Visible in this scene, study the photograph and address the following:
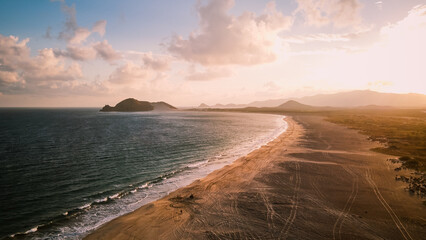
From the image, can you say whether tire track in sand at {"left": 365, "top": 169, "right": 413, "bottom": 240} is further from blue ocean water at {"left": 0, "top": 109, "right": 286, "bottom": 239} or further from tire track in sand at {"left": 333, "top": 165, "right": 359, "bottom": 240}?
blue ocean water at {"left": 0, "top": 109, "right": 286, "bottom": 239}

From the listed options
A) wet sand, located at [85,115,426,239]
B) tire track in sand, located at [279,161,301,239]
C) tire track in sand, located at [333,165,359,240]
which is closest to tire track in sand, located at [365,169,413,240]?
wet sand, located at [85,115,426,239]

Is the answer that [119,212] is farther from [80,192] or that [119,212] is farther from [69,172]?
[69,172]

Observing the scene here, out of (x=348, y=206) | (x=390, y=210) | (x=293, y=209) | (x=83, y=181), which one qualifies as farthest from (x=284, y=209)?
(x=83, y=181)

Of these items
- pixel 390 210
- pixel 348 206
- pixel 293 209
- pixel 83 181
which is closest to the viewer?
pixel 390 210

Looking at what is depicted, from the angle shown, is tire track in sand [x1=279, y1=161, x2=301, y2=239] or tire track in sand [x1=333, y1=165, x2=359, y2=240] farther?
tire track in sand [x1=333, y1=165, x2=359, y2=240]

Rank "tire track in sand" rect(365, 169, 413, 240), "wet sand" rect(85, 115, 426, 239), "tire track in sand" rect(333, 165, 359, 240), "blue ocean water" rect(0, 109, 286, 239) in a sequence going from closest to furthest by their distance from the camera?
"tire track in sand" rect(365, 169, 413, 240)
"wet sand" rect(85, 115, 426, 239)
"tire track in sand" rect(333, 165, 359, 240)
"blue ocean water" rect(0, 109, 286, 239)

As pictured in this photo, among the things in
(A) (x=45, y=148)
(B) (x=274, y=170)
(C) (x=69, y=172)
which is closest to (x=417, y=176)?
(B) (x=274, y=170)

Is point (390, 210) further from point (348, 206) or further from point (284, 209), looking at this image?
point (284, 209)

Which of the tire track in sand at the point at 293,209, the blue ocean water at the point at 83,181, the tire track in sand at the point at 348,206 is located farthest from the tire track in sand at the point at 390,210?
the blue ocean water at the point at 83,181
